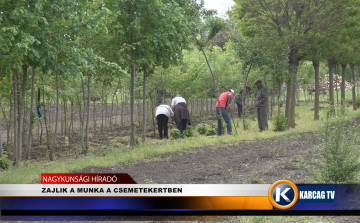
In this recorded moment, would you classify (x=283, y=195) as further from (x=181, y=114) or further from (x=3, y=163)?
(x=181, y=114)

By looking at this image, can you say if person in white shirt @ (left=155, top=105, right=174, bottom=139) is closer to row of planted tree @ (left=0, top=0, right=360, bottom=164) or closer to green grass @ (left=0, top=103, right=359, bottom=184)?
row of planted tree @ (left=0, top=0, right=360, bottom=164)

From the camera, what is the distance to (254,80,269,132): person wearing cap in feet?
57.4

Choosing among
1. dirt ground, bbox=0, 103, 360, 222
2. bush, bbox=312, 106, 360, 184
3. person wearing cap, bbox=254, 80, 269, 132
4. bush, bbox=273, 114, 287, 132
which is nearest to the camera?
bush, bbox=312, 106, 360, 184

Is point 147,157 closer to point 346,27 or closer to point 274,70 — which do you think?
point 274,70

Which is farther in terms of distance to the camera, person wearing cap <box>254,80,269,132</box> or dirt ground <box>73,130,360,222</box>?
person wearing cap <box>254,80,269,132</box>

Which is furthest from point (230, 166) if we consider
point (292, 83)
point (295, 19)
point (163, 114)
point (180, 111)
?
point (295, 19)

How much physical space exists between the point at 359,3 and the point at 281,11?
3.08m

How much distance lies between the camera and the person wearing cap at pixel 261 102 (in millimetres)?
17484

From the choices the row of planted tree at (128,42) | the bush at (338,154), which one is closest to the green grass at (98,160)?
the bush at (338,154)

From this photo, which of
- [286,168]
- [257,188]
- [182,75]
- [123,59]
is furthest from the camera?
[182,75]

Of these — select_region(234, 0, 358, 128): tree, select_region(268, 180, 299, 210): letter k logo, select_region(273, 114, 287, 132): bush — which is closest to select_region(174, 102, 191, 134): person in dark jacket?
select_region(273, 114, 287, 132): bush

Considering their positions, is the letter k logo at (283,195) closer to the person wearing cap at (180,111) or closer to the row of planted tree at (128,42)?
the row of planted tree at (128,42)

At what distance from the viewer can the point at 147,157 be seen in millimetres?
12000

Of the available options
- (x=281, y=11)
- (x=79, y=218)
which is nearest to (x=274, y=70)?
(x=281, y=11)
